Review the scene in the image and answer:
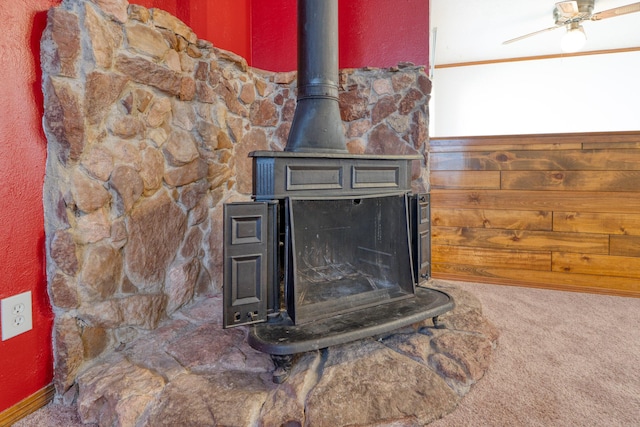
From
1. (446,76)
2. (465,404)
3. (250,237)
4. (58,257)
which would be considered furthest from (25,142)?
(446,76)

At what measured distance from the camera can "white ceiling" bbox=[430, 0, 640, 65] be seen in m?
4.06

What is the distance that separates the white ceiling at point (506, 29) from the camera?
160 inches

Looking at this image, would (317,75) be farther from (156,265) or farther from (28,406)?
(28,406)

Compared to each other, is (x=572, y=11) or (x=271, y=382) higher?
(x=572, y=11)

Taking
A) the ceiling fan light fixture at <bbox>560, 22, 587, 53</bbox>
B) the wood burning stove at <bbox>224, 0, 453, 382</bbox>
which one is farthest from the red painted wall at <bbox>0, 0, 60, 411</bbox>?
the ceiling fan light fixture at <bbox>560, 22, 587, 53</bbox>

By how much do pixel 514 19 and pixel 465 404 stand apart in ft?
14.8

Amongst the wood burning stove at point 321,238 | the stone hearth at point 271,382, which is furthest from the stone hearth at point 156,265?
the wood burning stove at point 321,238

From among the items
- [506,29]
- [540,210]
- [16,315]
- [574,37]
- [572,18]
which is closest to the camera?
[16,315]

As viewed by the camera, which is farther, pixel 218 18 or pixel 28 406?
pixel 218 18

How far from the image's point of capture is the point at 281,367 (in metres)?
1.31

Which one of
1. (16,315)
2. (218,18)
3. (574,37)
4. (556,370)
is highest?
(574,37)

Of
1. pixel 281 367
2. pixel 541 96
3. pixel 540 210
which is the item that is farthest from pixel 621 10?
pixel 281 367

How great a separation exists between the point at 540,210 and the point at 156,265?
2392mm

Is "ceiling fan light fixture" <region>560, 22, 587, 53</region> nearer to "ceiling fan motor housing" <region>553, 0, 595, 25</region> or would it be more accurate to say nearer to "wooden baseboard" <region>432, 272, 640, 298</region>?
"ceiling fan motor housing" <region>553, 0, 595, 25</region>
